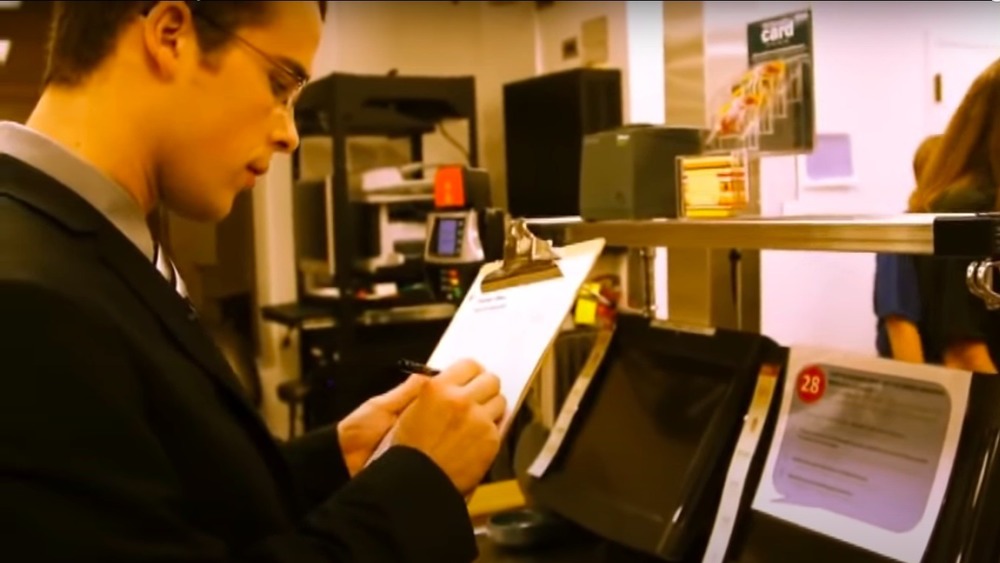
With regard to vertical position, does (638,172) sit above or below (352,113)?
below

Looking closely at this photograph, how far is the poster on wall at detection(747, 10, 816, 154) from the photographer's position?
139 centimetres

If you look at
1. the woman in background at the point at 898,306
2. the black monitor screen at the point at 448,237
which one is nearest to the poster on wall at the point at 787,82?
the woman in background at the point at 898,306

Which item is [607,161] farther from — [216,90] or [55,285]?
[55,285]

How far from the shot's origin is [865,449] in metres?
1.09

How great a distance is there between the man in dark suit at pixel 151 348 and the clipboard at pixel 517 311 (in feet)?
0.31

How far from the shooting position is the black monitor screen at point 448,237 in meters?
3.30

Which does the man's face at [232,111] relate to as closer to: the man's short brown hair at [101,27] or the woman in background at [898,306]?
the man's short brown hair at [101,27]

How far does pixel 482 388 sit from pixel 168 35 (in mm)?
406

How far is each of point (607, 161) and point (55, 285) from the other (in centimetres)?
89

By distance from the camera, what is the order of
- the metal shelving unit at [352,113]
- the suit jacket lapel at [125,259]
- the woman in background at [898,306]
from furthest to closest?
the metal shelving unit at [352,113] < the woman in background at [898,306] < the suit jacket lapel at [125,259]

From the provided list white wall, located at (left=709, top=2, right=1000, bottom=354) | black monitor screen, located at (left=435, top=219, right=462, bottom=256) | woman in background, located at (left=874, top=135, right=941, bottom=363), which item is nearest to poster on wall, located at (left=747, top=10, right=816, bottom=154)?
woman in background, located at (left=874, top=135, right=941, bottom=363)

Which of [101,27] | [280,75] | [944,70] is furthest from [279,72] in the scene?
[944,70]

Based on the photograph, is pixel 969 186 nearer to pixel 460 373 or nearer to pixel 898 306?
pixel 460 373

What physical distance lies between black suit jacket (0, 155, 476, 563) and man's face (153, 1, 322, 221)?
0.08m
